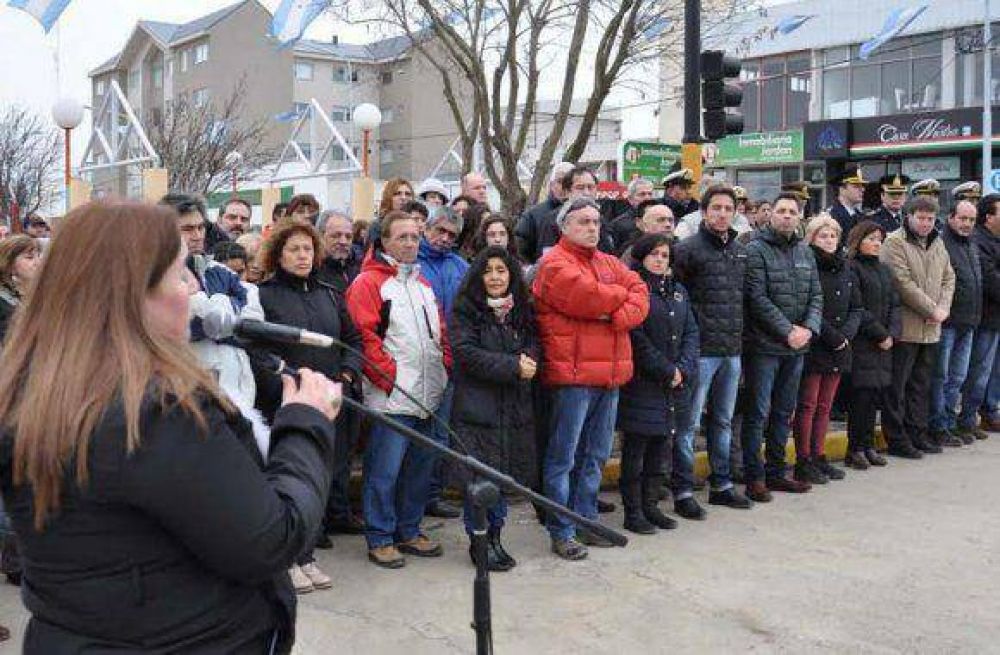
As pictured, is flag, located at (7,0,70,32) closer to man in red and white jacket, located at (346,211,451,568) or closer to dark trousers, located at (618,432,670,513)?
man in red and white jacket, located at (346,211,451,568)

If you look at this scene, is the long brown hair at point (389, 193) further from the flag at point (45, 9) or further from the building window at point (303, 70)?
the building window at point (303, 70)

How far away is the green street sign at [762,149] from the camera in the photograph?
35156 mm

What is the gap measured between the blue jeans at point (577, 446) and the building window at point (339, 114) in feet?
178

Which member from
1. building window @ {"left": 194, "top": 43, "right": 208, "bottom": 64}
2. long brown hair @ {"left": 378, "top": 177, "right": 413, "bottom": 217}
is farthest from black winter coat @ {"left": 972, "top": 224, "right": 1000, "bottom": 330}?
building window @ {"left": 194, "top": 43, "right": 208, "bottom": 64}

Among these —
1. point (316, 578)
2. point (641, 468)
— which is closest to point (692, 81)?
point (641, 468)

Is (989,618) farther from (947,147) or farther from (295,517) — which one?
(947,147)

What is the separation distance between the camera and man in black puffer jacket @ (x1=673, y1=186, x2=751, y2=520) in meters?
6.76

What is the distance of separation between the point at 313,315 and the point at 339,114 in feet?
182

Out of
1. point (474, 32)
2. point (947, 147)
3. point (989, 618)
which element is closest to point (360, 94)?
point (947, 147)

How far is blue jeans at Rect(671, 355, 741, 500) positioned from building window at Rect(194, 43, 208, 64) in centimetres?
5212

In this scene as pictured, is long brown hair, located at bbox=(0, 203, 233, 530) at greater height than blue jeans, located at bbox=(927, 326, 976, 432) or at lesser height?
greater

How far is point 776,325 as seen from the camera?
276 inches

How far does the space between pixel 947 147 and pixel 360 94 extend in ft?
120

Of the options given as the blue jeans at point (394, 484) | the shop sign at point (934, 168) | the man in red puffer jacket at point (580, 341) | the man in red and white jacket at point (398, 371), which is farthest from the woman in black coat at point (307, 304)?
the shop sign at point (934, 168)
